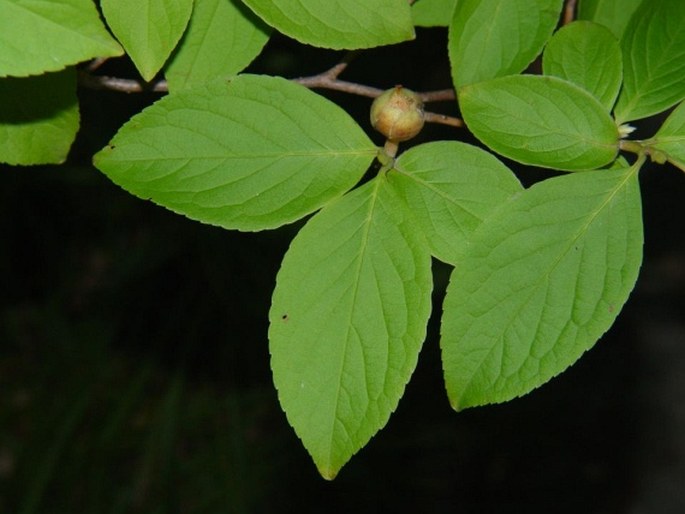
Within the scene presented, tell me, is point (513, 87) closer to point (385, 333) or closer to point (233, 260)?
point (385, 333)

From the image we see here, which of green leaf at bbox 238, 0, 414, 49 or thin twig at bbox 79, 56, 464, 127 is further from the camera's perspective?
thin twig at bbox 79, 56, 464, 127

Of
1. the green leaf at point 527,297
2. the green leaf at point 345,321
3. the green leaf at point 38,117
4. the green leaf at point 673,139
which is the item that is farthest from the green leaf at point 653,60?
the green leaf at point 38,117

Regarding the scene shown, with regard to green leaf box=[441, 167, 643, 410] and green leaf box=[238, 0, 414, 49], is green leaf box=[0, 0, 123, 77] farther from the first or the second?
green leaf box=[441, 167, 643, 410]

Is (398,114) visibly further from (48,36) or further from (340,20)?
(48,36)

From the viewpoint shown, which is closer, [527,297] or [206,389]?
[527,297]

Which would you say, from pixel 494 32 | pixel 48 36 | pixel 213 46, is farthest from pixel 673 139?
pixel 48 36

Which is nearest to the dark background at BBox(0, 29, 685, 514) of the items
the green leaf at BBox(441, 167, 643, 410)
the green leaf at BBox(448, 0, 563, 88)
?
the green leaf at BBox(448, 0, 563, 88)

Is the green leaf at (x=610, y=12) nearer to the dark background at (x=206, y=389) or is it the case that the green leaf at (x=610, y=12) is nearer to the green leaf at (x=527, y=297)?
the green leaf at (x=527, y=297)
